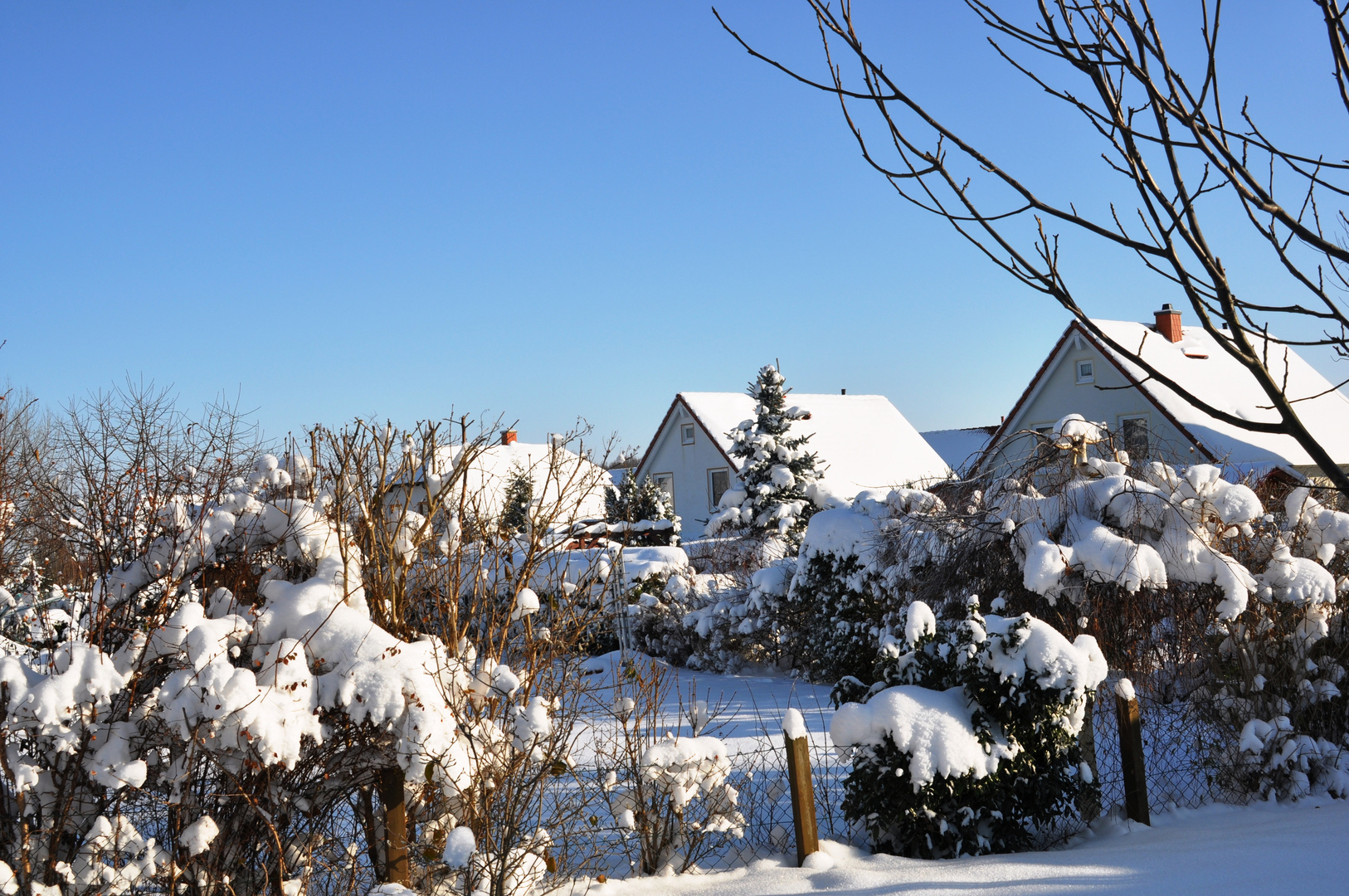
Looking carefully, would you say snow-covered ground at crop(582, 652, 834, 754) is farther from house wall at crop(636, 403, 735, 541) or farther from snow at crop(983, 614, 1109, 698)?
house wall at crop(636, 403, 735, 541)

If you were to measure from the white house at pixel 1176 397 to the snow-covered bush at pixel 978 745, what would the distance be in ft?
52.6

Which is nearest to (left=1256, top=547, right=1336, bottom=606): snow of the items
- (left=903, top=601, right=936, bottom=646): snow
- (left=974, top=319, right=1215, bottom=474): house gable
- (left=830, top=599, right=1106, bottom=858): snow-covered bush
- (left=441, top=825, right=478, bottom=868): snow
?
(left=830, top=599, right=1106, bottom=858): snow-covered bush

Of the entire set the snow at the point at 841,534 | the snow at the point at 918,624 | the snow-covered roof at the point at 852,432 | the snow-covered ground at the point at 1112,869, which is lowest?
the snow-covered ground at the point at 1112,869

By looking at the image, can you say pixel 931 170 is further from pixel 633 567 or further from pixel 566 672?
pixel 633 567

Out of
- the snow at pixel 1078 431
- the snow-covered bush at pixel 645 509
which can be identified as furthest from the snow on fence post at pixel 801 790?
the snow-covered bush at pixel 645 509

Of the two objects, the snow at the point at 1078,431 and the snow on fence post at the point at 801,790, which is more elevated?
the snow at the point at 1078,431

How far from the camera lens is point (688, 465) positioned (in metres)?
31.3

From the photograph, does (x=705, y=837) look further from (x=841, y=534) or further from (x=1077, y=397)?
(x=1077, y=397)

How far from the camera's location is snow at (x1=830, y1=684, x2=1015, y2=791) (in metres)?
4.79

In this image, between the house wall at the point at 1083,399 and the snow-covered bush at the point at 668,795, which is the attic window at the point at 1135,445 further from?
the house wall at the point at 1083,399

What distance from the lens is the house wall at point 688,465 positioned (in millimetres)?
30375

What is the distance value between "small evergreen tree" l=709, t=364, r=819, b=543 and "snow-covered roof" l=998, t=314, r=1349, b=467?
6.79 m

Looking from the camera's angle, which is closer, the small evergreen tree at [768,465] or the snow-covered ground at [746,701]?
the snow-covered ground at [746,701]

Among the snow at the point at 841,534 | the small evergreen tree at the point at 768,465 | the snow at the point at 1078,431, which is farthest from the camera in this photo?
the small evergreen tree at the point at 768,465
